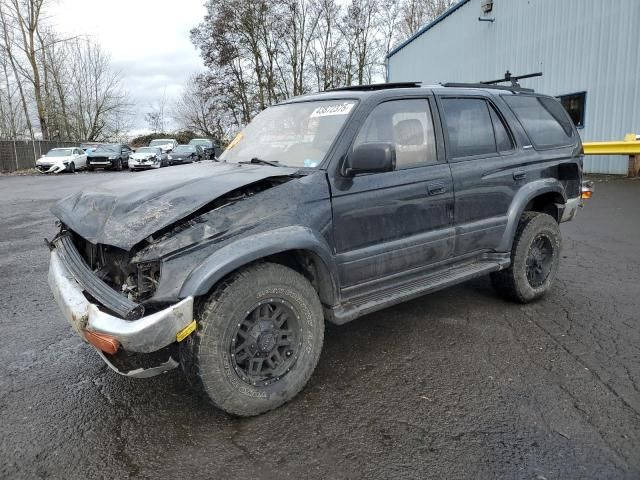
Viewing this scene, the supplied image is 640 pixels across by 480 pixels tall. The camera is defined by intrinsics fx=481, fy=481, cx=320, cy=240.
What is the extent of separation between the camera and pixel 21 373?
11.0ft

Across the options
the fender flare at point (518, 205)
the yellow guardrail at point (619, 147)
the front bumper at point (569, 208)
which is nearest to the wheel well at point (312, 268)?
the fender flare at point (518, 205)

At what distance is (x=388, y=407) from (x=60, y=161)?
29.0 metres

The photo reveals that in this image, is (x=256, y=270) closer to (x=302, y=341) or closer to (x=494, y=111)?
(x=302, y=341)

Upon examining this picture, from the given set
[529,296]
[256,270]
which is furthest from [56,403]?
[529,296]

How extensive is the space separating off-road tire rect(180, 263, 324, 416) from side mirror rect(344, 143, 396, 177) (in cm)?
79

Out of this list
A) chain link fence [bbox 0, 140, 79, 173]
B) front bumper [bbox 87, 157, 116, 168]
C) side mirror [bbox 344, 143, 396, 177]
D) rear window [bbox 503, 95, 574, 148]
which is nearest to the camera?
side mirror [bbox 344, 143, 396, 177]

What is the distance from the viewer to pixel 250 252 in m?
2.61

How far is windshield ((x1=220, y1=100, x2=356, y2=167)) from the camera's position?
3.32 m

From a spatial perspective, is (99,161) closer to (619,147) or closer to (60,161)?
(60,161)

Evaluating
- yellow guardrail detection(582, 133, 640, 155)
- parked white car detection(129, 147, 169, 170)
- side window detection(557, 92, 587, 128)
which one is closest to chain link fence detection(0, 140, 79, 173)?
parked white car detection(129, 147, 169, 170)

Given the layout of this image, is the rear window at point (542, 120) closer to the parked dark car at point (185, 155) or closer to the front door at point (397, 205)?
the front door at point (397, 205)

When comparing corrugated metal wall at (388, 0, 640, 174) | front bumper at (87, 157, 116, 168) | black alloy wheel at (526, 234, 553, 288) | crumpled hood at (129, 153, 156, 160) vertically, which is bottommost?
black alloy wheel at (526, 234, 553, 288)

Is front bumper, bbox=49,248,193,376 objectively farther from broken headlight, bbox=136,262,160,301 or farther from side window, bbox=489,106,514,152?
side window, bbox=489,106,514,152

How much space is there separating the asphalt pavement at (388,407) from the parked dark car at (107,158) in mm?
27288
